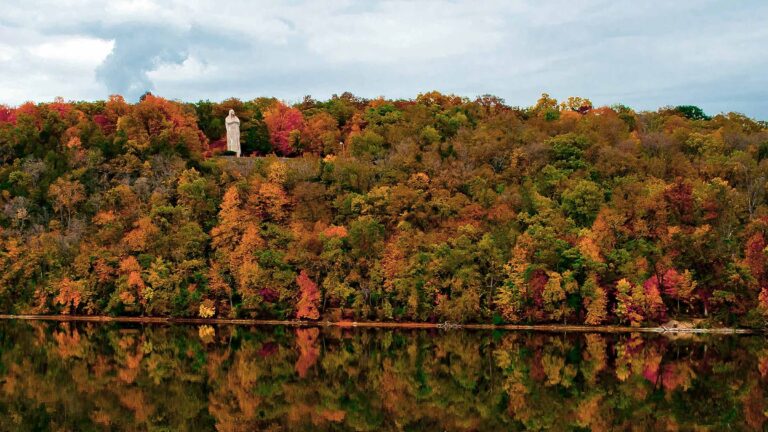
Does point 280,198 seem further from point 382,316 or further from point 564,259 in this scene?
point 564,259

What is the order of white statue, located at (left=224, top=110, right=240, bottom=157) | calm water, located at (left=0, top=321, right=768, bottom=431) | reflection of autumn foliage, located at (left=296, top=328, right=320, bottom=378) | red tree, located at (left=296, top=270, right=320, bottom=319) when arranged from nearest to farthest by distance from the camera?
calm water, located at (left=0, top=321, right=768, bottom=431)
reflection of autumn foliage, located at (left=296, top=328, right=320, bottom=378)
red tree, located at (left=296, top=270, right=320, bottom=319)
white statue, located at (left=224, top=110, right=240, bottom=157)

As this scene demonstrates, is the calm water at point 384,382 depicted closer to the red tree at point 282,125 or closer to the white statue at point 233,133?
the white statue at point 233,133

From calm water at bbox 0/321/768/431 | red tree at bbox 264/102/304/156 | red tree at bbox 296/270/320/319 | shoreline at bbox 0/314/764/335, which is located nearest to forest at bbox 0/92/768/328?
red tree at bbox 296/270/320/319

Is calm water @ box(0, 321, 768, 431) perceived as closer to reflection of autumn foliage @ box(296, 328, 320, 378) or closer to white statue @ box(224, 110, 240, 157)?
reflection of autumn foliage @ box(296, 328, 320, 378)

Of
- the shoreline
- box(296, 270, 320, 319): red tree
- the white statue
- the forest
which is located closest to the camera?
the shoreline

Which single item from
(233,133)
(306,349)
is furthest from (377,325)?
(233,133)

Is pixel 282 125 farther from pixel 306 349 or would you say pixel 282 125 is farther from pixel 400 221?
pixel 306 349

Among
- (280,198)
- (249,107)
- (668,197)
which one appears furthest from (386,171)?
(249,107)

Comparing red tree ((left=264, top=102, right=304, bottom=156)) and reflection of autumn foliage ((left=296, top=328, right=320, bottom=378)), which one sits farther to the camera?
red tree ((left=264, top=102, right=304, bottom=156))

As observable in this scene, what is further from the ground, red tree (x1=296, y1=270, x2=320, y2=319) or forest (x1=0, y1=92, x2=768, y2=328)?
forest (x1=0, y1=92, x2=768, y2=328)
